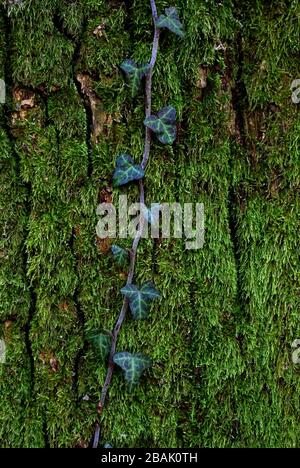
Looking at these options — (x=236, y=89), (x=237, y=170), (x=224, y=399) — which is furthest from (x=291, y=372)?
(x=236, y=89)

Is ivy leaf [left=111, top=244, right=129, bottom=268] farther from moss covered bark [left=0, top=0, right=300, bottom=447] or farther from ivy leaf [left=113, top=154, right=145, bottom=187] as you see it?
ivy leaf [left=113, top=154, right=145, bottom=187]

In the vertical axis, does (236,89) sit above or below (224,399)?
above

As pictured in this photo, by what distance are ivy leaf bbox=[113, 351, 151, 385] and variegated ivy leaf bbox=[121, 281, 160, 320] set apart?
0.11 m

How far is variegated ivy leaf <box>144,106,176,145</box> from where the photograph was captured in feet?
4.64

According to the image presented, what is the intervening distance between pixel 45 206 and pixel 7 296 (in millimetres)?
274

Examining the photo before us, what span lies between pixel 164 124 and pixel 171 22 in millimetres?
280

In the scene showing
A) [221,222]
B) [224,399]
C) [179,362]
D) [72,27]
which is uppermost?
[72,27]

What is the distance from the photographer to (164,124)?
4.66 feet

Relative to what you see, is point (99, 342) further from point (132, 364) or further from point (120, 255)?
point (120, 255)

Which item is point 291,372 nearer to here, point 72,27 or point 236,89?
point 236,89

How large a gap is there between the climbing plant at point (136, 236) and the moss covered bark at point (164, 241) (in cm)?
3

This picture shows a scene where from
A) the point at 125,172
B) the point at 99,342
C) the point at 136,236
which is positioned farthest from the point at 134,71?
the point at 99,342

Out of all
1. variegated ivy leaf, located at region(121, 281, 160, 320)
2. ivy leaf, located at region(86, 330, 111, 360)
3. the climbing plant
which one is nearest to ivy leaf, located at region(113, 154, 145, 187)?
the climbing plant

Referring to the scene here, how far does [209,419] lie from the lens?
147 cm
